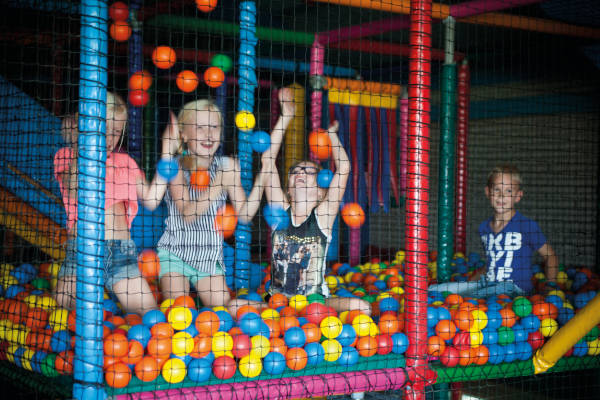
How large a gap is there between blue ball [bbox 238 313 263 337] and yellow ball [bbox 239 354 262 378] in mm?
149

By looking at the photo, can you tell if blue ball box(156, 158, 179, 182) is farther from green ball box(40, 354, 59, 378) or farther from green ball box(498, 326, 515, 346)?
green ball box(498, 326, 515, 346)

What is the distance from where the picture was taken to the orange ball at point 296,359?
2477 millimetres

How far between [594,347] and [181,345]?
2.05 metres

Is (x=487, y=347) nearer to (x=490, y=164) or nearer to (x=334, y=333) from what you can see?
(x=334, y=333)

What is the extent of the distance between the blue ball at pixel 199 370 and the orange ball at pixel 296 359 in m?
0.32

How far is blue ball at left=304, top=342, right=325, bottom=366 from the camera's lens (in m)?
2.53

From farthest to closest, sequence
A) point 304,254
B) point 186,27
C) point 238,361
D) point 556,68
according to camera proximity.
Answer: point 556,68, point 186,27, point 304,254, point 238,361

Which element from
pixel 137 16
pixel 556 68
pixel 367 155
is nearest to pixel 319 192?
pixel 137 16

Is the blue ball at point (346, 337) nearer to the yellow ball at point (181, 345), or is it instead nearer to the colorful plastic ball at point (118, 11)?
the yellow ball at point (181, 345)

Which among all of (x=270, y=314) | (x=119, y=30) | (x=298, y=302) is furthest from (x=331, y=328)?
(x=119, y=30)

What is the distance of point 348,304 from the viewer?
310 centimetres

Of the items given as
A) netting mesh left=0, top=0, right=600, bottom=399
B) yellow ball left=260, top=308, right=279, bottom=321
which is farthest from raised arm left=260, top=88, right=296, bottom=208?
yellow ball left=260, top=308, right=279, bottom=321

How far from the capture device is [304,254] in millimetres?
3320

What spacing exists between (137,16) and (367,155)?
2.35 m
